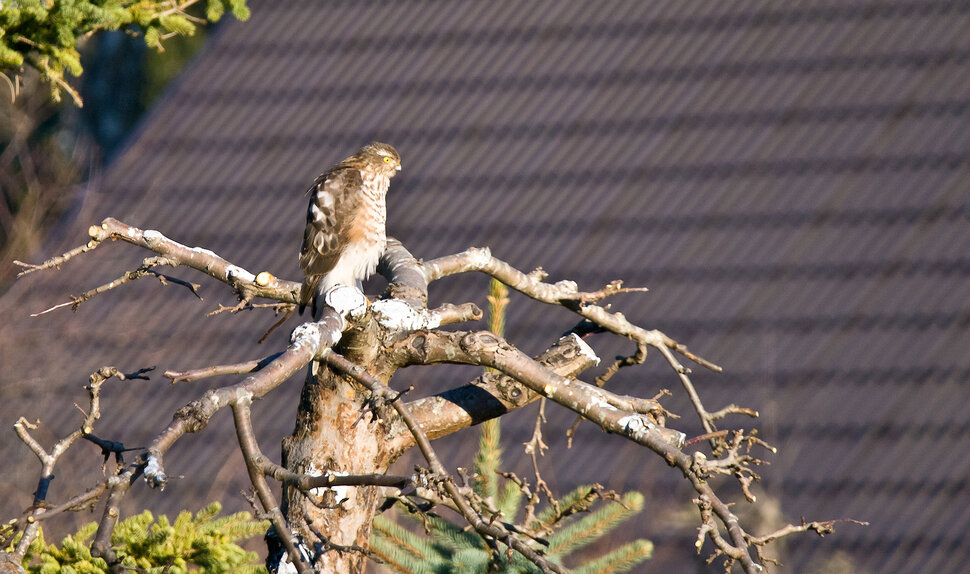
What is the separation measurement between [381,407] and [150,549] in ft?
3.67

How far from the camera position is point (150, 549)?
303 centimetres

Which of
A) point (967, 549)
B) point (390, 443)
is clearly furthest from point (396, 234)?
point (390, 443)

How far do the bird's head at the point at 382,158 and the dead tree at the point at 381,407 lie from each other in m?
1.02

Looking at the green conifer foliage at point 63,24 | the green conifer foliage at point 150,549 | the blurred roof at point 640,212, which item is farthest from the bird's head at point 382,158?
the blurred roof at point 640,212

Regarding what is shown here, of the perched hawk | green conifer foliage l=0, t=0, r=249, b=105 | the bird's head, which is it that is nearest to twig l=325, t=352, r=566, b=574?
the perched hawk

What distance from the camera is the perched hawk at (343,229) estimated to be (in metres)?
3.83

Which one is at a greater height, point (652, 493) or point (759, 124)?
point (759, 124)

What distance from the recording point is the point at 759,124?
6.77 meters

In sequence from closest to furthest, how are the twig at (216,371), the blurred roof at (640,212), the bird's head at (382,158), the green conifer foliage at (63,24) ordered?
the twig at (216,371) → the green conifer foliage at (63,24) → the bird's head at (382,158) → the blurred roof at (640,212)

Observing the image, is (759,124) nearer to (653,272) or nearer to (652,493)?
(653,272)

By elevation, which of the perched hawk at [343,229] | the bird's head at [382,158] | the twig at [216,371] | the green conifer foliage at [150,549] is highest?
the bird's head at [382,158]

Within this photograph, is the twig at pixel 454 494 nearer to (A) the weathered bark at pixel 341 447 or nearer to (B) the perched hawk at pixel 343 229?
(A) the weathered bark at pixel 341 447

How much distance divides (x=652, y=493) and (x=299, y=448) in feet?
11.1

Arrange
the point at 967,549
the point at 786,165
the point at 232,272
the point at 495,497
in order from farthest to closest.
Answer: the point at 786,165 < the point at 967,549 < the point at 495,497 < the point at 232,272
